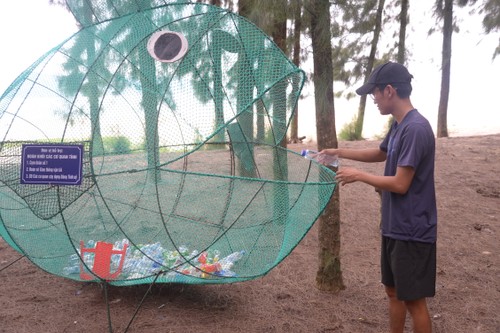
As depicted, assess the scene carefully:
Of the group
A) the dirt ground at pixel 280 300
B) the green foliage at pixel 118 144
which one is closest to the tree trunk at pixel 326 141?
the dirt ground at pixel 280 300

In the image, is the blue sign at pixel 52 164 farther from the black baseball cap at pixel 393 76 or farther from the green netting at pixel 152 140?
the black baseball cap at pixel 393 76

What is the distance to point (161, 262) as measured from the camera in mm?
3350

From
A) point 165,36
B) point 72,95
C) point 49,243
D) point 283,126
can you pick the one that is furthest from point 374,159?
point 49,243

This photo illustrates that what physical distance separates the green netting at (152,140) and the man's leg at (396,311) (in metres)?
0.63

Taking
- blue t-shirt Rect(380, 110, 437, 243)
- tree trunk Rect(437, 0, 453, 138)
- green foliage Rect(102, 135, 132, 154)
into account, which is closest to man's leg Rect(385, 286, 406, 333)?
blue t-shirt Rect(380, 110, 437, 243)

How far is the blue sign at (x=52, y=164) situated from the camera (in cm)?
250

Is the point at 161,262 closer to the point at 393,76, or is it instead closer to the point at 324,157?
the point at 324,157

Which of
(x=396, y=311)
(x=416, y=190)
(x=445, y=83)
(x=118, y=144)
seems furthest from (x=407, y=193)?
(x=445, y=83)

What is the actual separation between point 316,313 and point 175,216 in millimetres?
1306

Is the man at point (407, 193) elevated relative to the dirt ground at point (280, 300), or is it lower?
elevated

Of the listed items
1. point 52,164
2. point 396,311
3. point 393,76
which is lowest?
point 396,311

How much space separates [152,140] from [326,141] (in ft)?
4.38

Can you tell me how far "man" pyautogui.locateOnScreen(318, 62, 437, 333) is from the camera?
2.14 metres

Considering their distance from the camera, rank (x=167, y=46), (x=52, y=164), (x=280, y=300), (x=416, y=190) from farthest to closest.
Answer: (x=280, y=300)
(x=167, y=46)
(x=52, y=164)
(x=416, y=190)
